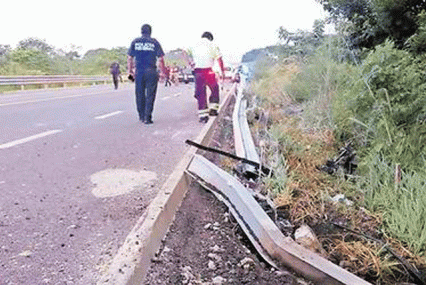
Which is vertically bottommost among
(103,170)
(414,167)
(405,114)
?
(103,170)

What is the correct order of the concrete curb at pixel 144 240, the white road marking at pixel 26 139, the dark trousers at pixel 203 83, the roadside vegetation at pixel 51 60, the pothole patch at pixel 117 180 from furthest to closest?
1. the roadside vegetation at pixel 51 60
2. the dark trousers at pixel 203 83
3. the white road marking at pixel 26 139
4. the pothole patch at pixel 117 180
5. the concrete curb at pixel 144 240

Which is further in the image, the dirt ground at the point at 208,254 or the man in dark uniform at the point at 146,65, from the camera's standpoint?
the man in dark uniform at the point at 146,65

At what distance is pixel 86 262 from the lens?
96.9 inches

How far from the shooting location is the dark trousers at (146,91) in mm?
8172

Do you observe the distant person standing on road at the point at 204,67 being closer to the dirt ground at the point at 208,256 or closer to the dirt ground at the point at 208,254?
the dirt ground at the point at 208,254

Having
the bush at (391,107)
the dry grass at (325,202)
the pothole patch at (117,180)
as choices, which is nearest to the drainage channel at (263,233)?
the dry grass at (325,202)

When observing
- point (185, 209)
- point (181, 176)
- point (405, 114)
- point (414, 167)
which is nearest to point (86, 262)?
point (185, 209)

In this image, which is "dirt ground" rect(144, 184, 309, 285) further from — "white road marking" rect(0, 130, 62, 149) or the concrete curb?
"white road marking" rect(0, 130, 62, 149)

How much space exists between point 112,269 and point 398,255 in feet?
5.84

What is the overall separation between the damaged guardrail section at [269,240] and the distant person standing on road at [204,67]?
4.63 meters

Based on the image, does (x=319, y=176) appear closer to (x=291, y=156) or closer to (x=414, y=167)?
(x=291, y=156)

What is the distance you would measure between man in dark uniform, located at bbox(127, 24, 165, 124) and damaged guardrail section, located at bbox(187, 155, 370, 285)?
4622 mm

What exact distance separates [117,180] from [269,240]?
82.8 inches

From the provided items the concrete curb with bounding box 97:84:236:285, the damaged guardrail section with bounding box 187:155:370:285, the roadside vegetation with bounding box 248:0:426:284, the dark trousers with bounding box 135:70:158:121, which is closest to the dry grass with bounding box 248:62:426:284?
the roadside vegetation with bounding box 248:0:426:284
